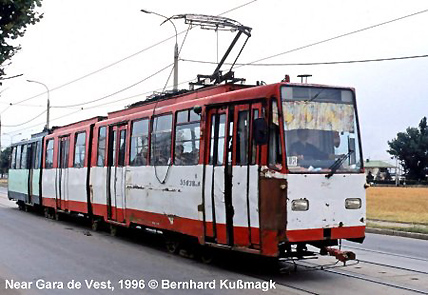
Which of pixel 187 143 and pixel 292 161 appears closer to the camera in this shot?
pixel 292 161

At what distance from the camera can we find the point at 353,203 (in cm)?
966

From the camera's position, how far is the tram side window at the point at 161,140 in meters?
12.4

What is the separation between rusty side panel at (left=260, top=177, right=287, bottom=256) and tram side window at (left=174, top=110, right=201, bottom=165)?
2.19 meters

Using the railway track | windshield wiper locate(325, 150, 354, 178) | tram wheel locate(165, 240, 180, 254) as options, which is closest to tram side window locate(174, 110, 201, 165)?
tram wheel locate(165, 240, 180, 254)

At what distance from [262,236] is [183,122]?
354 centimetres

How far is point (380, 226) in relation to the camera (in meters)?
20.1

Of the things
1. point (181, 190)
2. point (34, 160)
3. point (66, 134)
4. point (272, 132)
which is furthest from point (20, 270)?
point (34, 160)

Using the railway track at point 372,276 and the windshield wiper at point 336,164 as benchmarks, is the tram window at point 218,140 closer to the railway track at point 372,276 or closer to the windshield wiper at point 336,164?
the windshield wiper at point 336,164

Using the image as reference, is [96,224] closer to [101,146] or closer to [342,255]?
[101,146]

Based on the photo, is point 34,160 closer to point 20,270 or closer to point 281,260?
point 20,270

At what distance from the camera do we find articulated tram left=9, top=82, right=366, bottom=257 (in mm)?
9211

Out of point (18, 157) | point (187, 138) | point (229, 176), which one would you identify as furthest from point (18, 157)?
point (229, 176)

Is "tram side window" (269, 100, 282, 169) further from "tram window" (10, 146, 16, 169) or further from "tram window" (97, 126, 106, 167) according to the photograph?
"tram window" (10, 146, 16, 169)

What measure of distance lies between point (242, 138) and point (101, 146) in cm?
750
